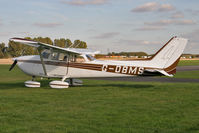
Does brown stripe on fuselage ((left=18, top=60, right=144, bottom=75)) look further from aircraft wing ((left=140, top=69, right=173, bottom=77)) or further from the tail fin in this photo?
the tail fin

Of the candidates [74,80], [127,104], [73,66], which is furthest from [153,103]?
[74,80]

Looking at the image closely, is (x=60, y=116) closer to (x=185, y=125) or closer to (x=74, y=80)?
(x=185, y=125)

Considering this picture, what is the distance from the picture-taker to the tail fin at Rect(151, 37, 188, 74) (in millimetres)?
12164

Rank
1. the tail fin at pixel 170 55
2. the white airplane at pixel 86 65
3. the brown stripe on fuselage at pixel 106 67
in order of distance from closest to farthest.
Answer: the tail fin at pixel 170 55 → the white airplane at pixel 86 65 → the brown stripe on fuselage at pixel 106 67

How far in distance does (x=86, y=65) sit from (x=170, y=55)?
4.56 m

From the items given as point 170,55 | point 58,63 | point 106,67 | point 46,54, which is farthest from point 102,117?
point 46,54

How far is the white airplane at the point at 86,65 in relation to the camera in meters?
12.5

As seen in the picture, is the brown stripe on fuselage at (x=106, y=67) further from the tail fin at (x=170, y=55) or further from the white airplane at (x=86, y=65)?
the tail fin at (x=170, y=55)

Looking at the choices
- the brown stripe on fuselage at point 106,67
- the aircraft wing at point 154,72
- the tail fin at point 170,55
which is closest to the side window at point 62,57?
the brown stripe on fuselage at point 106,67

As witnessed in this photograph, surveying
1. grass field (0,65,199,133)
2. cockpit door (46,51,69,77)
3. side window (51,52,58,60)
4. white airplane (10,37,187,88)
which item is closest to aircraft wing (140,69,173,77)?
white airplane (10,37,187,88)

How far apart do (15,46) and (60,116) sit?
105m

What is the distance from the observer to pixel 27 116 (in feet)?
20.2

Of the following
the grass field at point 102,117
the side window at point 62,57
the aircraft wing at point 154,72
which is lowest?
the grass field at point 102,117

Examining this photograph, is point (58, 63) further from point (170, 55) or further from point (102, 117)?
point (102, 117)
